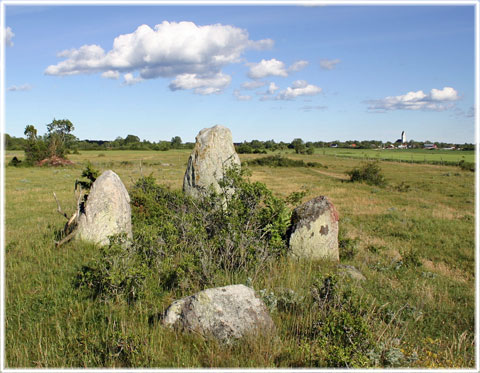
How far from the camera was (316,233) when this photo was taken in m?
10.4

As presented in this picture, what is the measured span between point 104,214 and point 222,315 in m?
6.16

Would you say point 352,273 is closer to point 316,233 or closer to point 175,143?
point 316,233

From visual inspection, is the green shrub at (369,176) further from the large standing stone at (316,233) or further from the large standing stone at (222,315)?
the large standing stone at (222,315)

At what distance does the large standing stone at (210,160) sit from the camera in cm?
1329

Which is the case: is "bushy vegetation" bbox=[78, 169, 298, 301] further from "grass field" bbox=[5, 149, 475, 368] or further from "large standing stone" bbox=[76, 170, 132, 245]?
"large standing stone" bbox=[76, 170, 132, 245]

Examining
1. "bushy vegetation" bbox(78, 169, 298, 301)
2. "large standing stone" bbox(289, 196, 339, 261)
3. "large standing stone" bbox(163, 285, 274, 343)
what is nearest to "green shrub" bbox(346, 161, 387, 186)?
"large standing stone" bbox(289, 196, 339, 261)

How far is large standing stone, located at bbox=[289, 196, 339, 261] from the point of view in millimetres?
10266

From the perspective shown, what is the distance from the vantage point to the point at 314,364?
5074 millimetres

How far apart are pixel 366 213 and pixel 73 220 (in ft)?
48.2

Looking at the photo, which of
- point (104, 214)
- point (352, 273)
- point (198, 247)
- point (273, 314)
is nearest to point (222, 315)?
point (273, 314)

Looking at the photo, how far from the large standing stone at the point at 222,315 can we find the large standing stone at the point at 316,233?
178 inches

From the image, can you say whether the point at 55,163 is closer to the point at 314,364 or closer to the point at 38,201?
the point at 38,201

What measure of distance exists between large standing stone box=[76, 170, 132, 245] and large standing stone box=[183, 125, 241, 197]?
9.89 ft

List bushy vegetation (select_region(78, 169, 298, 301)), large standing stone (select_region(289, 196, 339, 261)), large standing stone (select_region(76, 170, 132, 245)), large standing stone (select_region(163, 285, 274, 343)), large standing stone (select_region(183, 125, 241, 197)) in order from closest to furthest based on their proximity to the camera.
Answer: large standing stone (select_region(163, 285, 274, 343))
bushy vegetation (select_region(78, 169, 298, 301))
large standing stone (select_region(289, 196, 339, 261))
large standing stone (select_region(76, 170, 132, 245))
large standing stone (select_region(183, 125, 241, 197))
